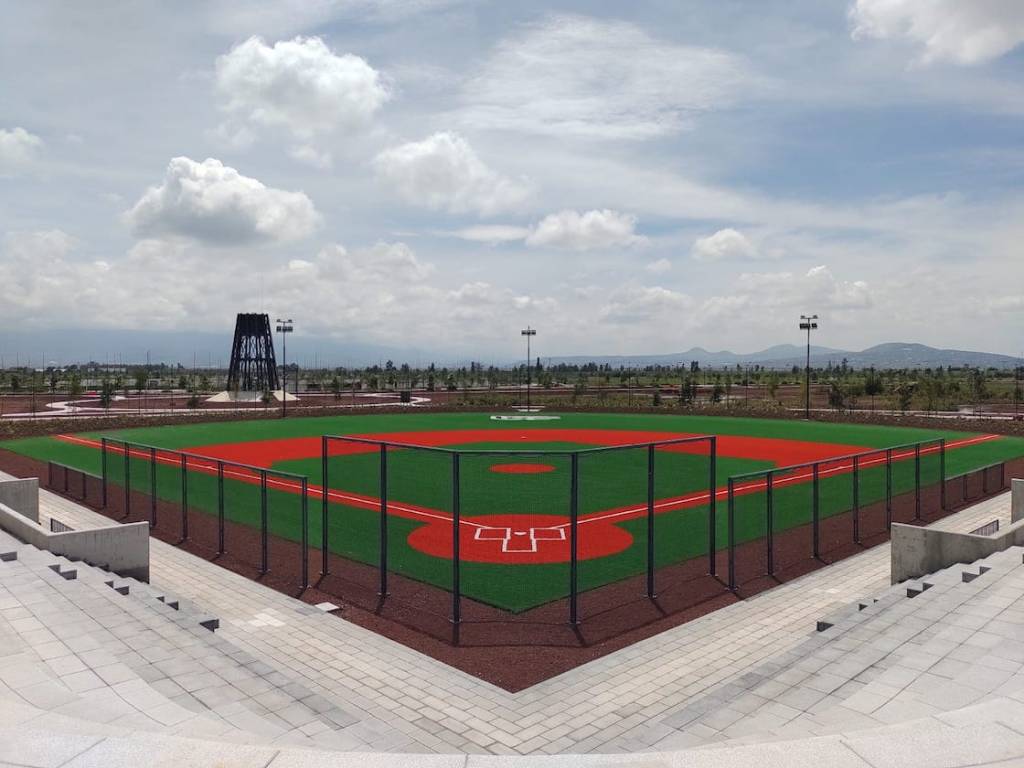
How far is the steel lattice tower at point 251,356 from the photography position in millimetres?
81750

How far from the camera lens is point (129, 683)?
326 inches

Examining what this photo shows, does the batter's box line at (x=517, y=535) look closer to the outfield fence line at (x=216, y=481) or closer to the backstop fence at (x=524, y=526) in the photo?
the backstop fence at (x=524, y=526)

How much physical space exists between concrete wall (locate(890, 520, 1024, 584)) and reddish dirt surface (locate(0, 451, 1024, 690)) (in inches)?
87.0

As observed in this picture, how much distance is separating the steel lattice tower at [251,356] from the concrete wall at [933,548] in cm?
7583

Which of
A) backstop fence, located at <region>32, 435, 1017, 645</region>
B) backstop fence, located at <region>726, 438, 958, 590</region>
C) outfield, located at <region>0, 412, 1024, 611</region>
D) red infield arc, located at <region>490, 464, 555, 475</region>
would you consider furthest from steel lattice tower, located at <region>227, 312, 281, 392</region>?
backstop fence, located at <region>726, 438, 958, 590</region>

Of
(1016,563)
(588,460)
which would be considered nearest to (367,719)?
(1016,563)

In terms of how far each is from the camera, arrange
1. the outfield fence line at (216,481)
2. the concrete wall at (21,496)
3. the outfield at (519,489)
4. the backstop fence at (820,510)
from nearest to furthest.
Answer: the outfield fence line at (216,481), the backstop fence at (820,510), the outfield at (519,489), the concrete wall at (21,496)

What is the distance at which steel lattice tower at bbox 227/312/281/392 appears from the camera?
81750mm

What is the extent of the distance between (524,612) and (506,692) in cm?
335

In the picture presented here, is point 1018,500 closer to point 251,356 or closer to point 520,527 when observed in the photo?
point 520,527

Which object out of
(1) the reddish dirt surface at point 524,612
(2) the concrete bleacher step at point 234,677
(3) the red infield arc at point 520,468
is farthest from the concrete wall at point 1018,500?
(2) the concrete bleacher step at point 234,677

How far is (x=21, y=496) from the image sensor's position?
1883 cm

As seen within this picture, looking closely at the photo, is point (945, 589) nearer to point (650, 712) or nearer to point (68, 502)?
point (650, 712)

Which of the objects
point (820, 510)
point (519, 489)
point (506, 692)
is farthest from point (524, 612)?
point (820, 510)
